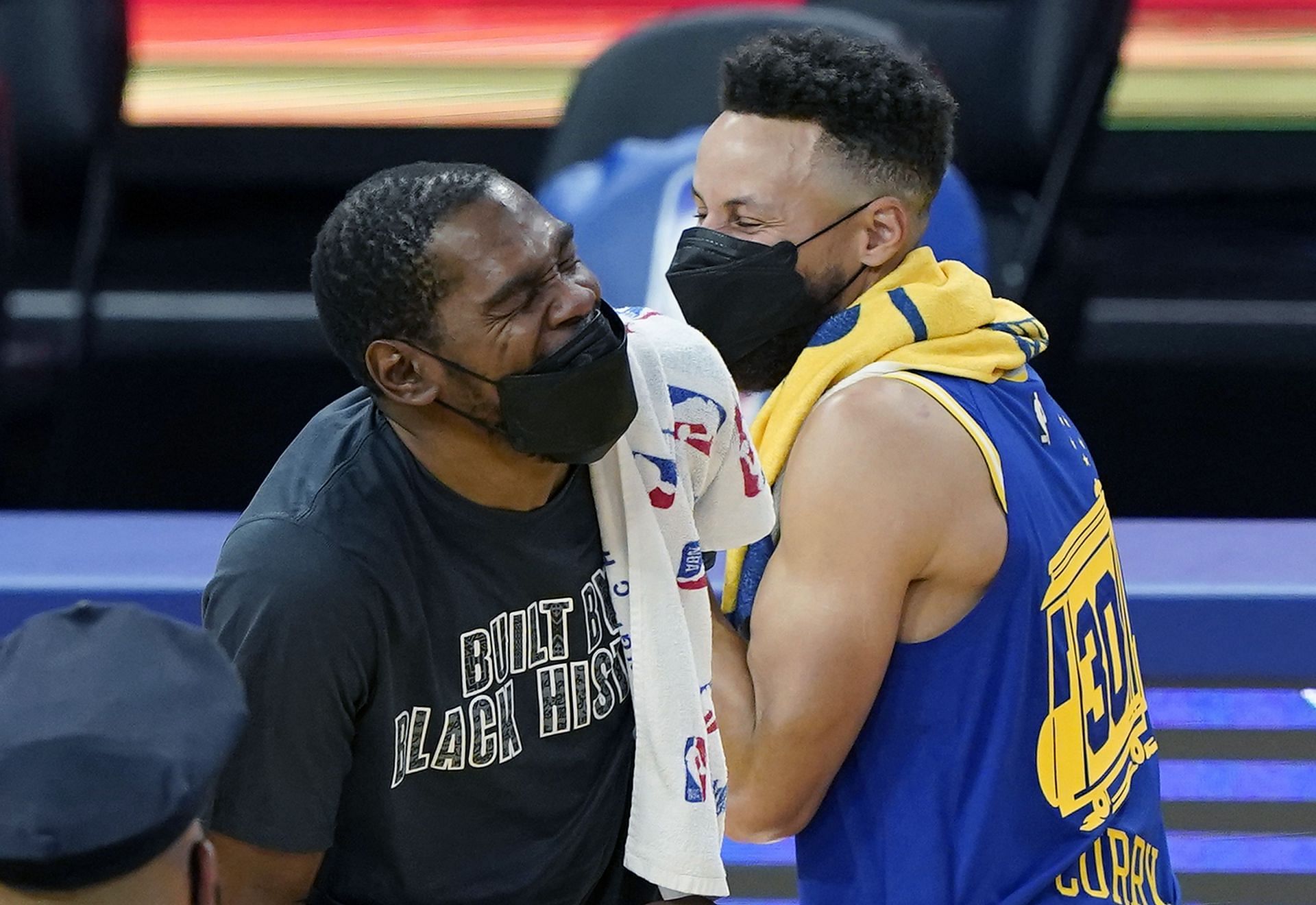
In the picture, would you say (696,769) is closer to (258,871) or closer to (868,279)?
(258,871)

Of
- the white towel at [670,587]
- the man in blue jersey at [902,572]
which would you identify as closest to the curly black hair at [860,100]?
the man in blue jersey at [902,572]

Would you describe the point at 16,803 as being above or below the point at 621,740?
above

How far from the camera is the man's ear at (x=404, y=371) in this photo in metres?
1.36

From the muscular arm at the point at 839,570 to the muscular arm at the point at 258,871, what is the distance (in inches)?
20.0

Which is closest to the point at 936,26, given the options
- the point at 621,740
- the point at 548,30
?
the point at 548,30

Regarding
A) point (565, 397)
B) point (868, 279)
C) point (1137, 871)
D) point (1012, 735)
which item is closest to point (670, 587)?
point (565, 397)

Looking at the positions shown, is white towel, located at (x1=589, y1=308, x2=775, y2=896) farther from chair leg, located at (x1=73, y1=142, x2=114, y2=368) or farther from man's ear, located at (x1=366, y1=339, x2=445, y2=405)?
chair leg, located at (x1=73, y1=142, x2=114, y2=368)

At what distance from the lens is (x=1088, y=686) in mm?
1690

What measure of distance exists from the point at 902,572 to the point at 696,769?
31 centimetres

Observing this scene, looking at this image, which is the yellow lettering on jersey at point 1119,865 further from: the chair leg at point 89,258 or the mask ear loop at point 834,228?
the chair leg at point 89,258

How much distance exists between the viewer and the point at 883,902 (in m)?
1.71

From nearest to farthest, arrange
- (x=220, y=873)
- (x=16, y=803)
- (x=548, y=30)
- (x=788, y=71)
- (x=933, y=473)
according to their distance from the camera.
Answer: (x=16, y=803)
(x=220, y=873)
(x=933, y=473)
(x=788, y=71)
(x=548, y=30)

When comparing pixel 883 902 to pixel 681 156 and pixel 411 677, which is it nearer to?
pixel 411 677

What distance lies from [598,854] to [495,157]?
3.28 meters
